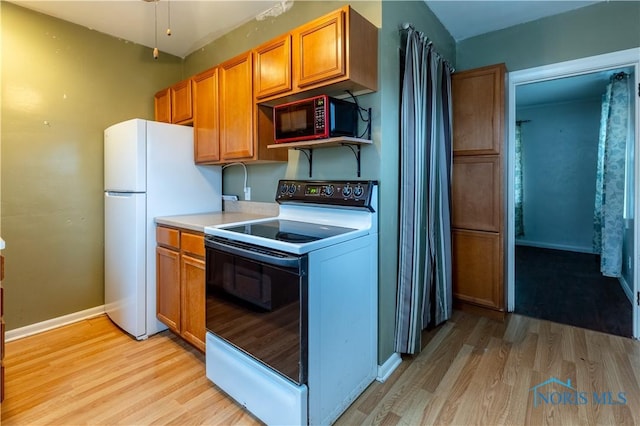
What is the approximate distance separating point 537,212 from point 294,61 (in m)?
5.33

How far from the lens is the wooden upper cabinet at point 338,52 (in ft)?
5.39

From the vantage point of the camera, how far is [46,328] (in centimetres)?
259

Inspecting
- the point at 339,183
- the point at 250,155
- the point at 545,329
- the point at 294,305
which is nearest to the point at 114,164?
the point at 250,155

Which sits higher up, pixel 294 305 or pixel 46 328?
pixel 294 305

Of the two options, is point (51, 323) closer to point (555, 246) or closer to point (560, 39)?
point (560, 39)

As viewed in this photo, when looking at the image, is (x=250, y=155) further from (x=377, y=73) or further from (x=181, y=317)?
(x=181, y=317)

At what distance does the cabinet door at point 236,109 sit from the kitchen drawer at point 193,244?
0.65m

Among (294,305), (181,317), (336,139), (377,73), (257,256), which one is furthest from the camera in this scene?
(181,317)

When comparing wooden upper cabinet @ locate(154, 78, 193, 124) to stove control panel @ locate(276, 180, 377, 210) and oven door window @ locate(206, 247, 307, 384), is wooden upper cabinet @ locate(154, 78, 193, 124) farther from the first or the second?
oven door window @ locate(206, 247, 307, 384)

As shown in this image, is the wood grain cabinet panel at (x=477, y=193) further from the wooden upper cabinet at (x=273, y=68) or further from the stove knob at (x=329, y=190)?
the wooden upper cabinet at (x=273, y=68)

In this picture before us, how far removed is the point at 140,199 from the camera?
2354 millimetres

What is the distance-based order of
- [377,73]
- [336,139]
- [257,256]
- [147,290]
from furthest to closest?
[147,290], [377,73], [336,139], [257,256]

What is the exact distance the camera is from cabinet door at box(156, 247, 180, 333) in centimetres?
227

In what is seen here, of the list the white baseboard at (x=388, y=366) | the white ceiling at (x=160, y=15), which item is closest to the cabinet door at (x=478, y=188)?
the white baseboard at (x=388, y=366)
